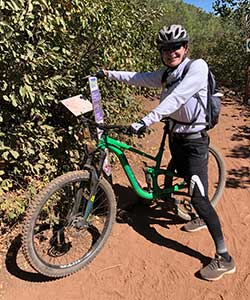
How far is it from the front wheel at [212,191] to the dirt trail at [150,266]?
131 millimetres

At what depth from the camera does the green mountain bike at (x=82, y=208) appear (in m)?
3.34

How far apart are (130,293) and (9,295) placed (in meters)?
1.00

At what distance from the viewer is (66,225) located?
12.2 ft

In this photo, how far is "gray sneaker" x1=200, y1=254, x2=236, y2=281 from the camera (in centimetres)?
355

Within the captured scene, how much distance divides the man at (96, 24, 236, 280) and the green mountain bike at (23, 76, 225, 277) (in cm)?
32

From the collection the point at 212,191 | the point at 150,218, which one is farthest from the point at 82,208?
the point at 212,191

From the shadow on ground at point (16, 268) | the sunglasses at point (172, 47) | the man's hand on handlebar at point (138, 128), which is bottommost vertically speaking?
the shadow on ground at point (16, 268)

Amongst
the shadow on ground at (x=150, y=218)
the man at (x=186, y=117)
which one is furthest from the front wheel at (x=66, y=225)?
the man at (x=186, y=117)

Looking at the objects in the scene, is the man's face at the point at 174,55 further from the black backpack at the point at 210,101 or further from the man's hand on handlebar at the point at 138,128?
the man's hand on handlebar at the point at 138,128

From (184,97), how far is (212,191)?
2.02 meters

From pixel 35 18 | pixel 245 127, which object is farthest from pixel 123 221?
pixel 245 127

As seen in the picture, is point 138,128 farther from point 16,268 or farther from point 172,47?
point 16,268

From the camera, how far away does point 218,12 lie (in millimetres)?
8789

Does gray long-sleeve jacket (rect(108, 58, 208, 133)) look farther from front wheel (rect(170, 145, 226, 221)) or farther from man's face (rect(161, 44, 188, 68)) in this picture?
front wheel (rect(170, 145, 226, 221))
